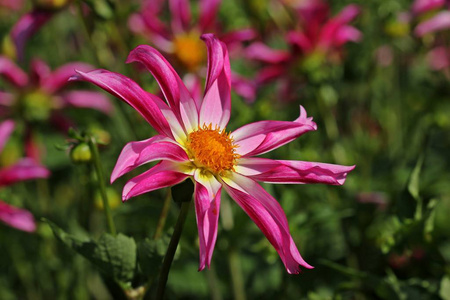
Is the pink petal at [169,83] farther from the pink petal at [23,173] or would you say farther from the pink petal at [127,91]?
the pink petal at [23,173]

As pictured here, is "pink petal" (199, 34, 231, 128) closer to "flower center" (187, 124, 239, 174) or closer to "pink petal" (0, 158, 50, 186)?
"flower center" (187, 124, 239, 174)

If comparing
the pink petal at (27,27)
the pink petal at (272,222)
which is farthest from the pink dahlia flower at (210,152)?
the pink petal at (27,27)

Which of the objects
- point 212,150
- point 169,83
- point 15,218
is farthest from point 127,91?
point 15,218

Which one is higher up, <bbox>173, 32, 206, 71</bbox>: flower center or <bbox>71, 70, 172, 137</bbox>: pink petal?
<bbox>71, 70, 172, 137</bbox>: pink petal

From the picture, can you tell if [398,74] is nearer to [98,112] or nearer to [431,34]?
[431,34]

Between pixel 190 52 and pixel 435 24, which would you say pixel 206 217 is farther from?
pixel 435 24

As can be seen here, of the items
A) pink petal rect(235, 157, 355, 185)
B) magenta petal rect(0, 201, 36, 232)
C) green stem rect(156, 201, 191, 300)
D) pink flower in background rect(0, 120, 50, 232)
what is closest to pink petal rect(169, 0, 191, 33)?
pink flower in background rect(0, 120, 50, 232)
